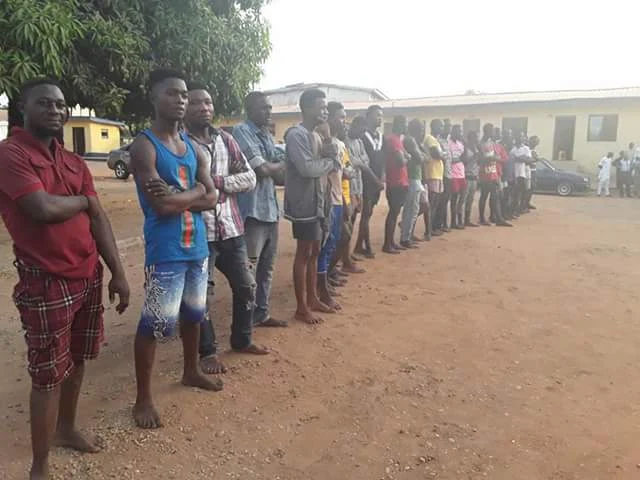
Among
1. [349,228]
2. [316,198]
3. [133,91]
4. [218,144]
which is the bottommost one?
[349,228]

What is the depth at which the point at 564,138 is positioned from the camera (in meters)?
24.0

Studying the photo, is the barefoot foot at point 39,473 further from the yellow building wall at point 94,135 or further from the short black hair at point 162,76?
the yellow building wall at point 94,135

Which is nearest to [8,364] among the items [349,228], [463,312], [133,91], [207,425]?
[207,425]

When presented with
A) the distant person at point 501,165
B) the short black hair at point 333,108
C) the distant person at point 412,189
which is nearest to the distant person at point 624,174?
the distant person at point 501,165

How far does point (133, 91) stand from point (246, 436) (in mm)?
7397

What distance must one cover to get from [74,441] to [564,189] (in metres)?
19.1

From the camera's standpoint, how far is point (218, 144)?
3.69m

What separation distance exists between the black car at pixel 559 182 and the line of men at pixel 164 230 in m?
16.0

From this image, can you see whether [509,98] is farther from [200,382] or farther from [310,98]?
[200,382]

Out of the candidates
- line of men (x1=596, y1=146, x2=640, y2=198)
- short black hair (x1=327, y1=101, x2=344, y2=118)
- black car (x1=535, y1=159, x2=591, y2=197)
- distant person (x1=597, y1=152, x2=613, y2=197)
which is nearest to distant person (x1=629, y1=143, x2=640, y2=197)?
line of men (x1=596, y1=146, x2=640, y2=198)

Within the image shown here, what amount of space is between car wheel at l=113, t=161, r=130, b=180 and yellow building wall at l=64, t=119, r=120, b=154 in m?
15.3

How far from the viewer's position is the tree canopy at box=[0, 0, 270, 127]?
6184 mm

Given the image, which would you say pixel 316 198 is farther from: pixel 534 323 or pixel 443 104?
pixel 443 104

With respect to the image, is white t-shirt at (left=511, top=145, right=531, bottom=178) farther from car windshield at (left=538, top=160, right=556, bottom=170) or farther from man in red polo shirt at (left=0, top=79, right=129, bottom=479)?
man in red polo shirt at (left=0, top=79, right=129, bottom=479)
